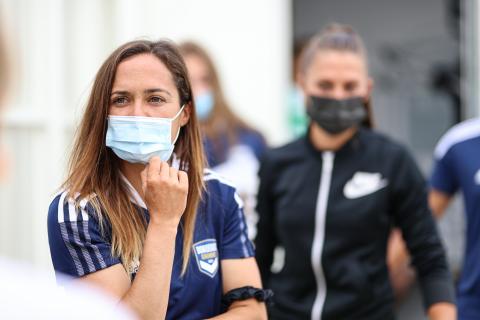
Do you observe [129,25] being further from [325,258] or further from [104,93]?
[104,93]

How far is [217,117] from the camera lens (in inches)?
205

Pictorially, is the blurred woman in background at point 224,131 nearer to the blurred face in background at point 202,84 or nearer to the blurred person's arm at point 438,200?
the blurred face in background at point 202,84

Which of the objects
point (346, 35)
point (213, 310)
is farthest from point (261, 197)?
point (213, 310)

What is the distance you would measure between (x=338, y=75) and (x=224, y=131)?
1.39m

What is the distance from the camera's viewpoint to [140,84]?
8.71ft

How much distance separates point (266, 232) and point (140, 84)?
1302 mm

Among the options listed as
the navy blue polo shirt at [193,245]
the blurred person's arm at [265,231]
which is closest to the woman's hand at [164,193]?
the navy blue polo shirt at [193,245]

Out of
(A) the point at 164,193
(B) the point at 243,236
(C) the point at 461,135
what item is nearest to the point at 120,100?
(A) the point at 164,193

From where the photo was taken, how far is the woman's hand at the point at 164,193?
252 cm

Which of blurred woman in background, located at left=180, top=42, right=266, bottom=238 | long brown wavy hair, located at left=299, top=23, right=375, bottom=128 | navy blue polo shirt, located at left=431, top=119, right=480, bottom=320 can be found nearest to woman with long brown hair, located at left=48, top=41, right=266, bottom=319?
long brown wavy hair, located at left=299, top=23, right=375, bottom=128

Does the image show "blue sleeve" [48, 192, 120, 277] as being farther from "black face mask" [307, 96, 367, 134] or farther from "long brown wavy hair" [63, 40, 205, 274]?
"black face mask" [307, 96, 367, 134]

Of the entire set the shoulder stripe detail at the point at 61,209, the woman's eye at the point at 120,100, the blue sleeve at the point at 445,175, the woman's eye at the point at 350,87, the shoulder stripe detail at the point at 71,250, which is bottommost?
the blue sleeve at the point at 445,175

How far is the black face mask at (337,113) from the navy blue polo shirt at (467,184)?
1.68ft

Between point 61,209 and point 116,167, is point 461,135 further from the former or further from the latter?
point 61,209
